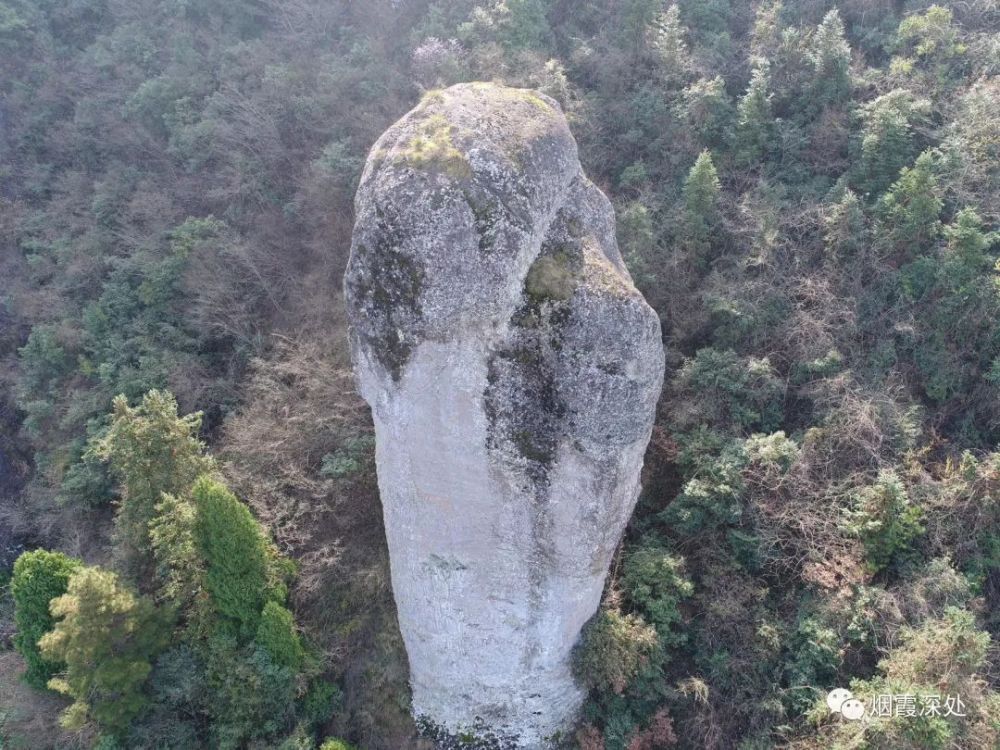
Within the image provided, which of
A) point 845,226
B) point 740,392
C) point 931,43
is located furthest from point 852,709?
point 931,43

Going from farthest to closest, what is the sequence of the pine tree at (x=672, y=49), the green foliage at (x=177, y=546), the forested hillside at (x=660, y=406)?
1. the pine tree at (x=672, y=49)
2. the green foliage at (x=177, y=546)
3. the forested hillside at (x=660, y=406)

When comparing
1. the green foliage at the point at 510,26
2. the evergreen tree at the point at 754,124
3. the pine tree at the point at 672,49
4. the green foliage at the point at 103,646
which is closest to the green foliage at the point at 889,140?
the evergreen tree at the point at 754,124

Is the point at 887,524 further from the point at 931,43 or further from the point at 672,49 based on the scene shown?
the point at 672,49

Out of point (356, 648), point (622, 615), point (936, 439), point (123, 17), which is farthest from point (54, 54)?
point (936, 439)

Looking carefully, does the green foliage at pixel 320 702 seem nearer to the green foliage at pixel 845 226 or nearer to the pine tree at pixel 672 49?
the green foliage at pixel 845 226

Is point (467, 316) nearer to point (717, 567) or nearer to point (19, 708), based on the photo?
point (717, 567)

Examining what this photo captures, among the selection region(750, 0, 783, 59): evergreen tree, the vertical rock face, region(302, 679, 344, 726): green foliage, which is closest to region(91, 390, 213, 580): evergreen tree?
region(302, 679, 344, 726): green foliage
